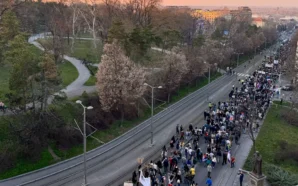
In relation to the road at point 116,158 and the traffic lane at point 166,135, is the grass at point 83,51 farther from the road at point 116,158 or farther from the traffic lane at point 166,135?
the traffic lane at point 166,135

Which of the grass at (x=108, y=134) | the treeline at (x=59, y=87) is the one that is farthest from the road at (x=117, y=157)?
the treeline at (x=59, y=87)

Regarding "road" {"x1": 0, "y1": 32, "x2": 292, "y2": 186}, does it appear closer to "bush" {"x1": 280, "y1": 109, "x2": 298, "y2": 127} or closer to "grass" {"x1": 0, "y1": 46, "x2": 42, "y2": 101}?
"grass" {"x1": 0, "y1": 46, "x2": 42, "y2": 101}

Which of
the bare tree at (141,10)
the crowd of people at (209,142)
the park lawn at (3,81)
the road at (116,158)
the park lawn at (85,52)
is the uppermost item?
the bare tree at (141,10)

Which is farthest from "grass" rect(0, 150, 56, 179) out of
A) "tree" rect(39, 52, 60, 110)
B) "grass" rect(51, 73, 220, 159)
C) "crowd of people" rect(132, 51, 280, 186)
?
"crowd of people" rect(132, 51, 280, 186)

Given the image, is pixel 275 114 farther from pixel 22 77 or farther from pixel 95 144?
pixel 22 77

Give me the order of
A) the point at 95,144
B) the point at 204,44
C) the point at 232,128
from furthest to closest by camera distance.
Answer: the point at 204,44, the point at 232,128, the point at 95,144

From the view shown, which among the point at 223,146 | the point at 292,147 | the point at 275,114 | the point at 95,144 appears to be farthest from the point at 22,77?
the point at 275,114
